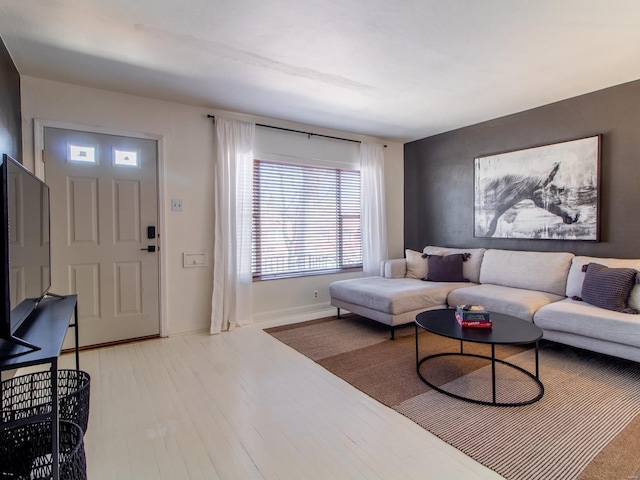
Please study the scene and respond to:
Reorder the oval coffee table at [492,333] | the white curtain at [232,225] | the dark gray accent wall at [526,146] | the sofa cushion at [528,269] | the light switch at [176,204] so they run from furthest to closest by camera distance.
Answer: the white curtain at [232,225], the light switch at [176,204], the sofa cushion at [528,269], the dark gray accent wall at [526,146], the oval coffee table at [492,333]

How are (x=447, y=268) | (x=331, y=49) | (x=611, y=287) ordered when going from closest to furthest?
1. (x=331, y=49)
2. (x=611, y=287)
3. (x=447, y=268)

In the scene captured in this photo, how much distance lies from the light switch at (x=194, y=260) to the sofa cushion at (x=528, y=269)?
3.16m

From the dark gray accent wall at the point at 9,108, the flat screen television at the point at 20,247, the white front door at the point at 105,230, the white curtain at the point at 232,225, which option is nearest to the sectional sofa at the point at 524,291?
the white curtain at the point at 232,225

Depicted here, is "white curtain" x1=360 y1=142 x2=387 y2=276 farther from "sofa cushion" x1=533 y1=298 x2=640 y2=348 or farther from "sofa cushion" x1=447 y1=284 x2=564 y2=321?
"sofa cushion" x1=533 y1=298 x2=640 y2=348

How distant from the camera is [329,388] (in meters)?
2.39

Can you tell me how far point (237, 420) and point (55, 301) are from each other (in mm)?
1344

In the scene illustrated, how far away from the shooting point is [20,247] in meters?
1.51

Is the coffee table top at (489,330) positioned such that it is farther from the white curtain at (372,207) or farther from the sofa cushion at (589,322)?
→ the white curtain at (372,207)

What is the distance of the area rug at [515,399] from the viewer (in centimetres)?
164

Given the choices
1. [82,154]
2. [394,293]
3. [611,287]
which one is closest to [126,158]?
[82,154]

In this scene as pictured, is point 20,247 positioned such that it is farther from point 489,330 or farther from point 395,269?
point 395,269

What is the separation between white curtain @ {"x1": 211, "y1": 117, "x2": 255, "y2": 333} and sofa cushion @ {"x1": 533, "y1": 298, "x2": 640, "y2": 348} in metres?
2.87

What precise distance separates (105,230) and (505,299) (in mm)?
3792

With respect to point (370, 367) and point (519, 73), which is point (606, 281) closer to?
point (519, 73)
